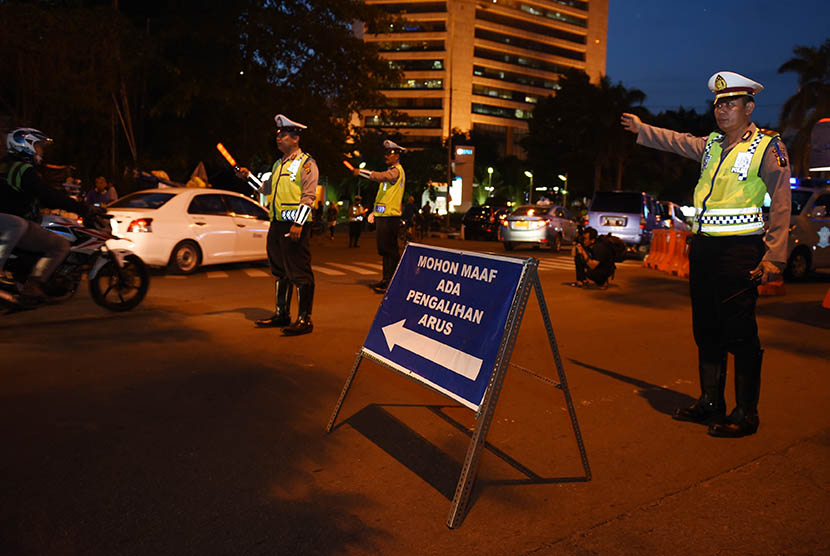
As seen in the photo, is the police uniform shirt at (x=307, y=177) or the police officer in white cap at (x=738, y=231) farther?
the police uniform shirt at (x=307, y=177)

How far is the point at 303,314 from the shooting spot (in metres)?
7.45

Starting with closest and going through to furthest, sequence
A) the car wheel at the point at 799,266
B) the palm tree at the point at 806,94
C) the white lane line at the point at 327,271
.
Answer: the white lane line at the point at 327,271
the car wheel at the point at 799,266
the palm tree at the point at 806,94

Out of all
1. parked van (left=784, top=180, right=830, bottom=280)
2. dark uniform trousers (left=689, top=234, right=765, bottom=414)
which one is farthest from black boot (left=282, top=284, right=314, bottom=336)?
parked van (left=784, top=180, right=830, bottom=280)

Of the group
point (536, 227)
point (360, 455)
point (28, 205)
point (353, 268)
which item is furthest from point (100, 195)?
point (360, 455)

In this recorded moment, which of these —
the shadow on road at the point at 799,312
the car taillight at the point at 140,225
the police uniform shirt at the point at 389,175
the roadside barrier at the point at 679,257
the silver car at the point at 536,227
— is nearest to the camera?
the shadow on road at the point at 799,312

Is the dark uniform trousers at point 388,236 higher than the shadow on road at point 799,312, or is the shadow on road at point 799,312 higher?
the dark uniform trousers at point 388,236

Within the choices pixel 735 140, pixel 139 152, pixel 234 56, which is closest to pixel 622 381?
pixel 735 140

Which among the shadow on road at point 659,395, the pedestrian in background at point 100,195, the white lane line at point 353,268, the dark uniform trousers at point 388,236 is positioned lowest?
the shadow on road at point 659,395

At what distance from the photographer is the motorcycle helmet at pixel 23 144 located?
6.91m

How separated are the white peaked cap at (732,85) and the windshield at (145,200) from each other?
33.9ft

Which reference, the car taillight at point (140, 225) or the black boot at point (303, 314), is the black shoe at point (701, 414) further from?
the car taillight at point (140, 225)

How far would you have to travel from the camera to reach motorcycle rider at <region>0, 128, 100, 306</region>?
680 centimetres

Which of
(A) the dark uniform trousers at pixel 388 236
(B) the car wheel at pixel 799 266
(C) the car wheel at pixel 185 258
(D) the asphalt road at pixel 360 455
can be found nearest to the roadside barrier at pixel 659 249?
(B) the car wheel at pixel 799 266

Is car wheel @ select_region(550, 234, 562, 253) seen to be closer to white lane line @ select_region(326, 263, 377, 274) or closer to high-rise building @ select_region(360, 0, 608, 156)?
white lane line @ select_region(326, 263, 377, 274)
